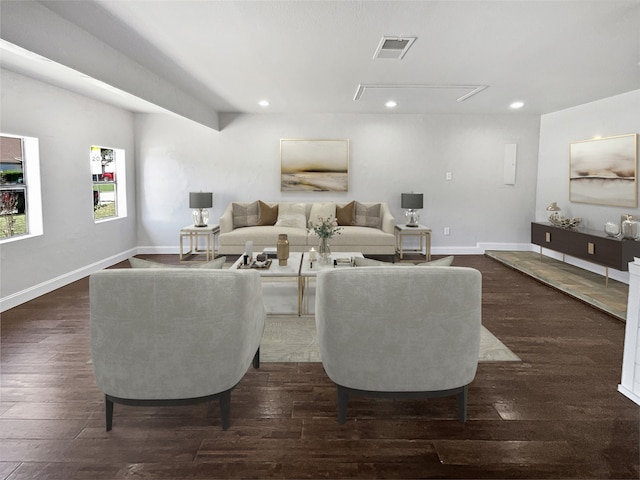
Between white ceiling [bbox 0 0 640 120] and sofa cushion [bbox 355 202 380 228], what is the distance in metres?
1.97

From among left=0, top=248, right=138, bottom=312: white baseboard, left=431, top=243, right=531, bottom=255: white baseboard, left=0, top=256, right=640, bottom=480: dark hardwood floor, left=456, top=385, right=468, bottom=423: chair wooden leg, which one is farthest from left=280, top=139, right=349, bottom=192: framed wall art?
left=456, top=385, right=468, bottom=423: chair wooden leg

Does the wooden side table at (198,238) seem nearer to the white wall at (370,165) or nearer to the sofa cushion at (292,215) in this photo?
the white wall at (370,165)

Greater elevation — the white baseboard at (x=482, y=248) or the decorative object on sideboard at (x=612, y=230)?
the decorative object on sideboard at (x=612, y=230)

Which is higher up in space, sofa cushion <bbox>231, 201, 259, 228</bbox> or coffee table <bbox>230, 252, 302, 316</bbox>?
sofa cushion <bbox>231, 201, 259, 228</bbox>

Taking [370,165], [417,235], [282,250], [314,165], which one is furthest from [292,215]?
[282,250]

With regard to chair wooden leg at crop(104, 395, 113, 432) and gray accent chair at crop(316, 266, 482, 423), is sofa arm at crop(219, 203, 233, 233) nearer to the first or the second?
chair wooden leg at crop(104, 395, 113, 432)

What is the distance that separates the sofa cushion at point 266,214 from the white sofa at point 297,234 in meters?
0.02

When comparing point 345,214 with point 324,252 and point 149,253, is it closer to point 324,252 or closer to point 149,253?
point 324,252

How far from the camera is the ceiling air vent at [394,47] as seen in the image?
3.40 m

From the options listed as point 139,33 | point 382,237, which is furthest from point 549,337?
point 139,33

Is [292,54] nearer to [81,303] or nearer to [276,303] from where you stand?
[276,303]

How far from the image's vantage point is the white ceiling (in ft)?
9.34

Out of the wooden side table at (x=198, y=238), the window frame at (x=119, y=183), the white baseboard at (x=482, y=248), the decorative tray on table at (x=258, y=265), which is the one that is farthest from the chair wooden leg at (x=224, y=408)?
the white baseboard at (x=482, y=248)

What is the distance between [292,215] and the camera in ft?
23.0
